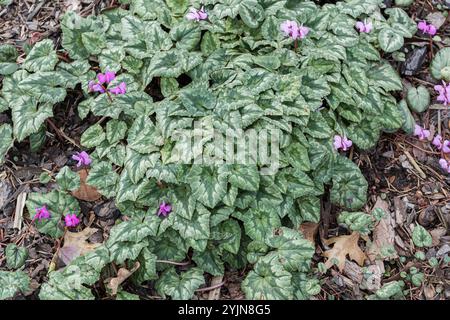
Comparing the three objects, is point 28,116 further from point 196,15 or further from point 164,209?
point 196,15

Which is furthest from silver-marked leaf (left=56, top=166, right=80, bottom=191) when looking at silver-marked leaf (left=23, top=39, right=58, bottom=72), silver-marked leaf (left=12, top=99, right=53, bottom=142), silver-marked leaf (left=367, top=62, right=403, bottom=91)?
silver-marked leaf (left=367, top=62, right=403, bottom=91)

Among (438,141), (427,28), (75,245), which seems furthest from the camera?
(427,28)

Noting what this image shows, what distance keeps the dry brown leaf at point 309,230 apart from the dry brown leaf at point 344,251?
0.36 feet

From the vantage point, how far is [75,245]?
4000mm

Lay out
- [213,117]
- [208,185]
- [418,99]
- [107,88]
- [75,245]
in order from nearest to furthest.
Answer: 1. [208,185]
2. [213,117]
3. [75,245]
4. [107,88]
5. [418,99]

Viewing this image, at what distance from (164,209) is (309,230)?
1081 mm

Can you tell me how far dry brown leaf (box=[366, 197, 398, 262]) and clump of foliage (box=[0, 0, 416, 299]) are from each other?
0.73ft

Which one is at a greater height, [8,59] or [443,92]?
[8,59]

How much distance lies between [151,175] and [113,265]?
65 centimetres

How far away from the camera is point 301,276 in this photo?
3811 millimetres

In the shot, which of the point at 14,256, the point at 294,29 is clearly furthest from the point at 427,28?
the point at 14,256

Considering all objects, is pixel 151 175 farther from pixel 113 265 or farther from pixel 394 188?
pixel 394 188

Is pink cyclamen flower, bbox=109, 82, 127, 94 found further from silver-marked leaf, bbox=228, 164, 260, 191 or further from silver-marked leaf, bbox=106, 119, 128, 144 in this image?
silver-marked leaf, bbox=228, 164, 260, 191

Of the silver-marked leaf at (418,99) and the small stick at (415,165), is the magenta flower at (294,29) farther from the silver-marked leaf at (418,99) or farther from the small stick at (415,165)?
the small stick at (415,165)
